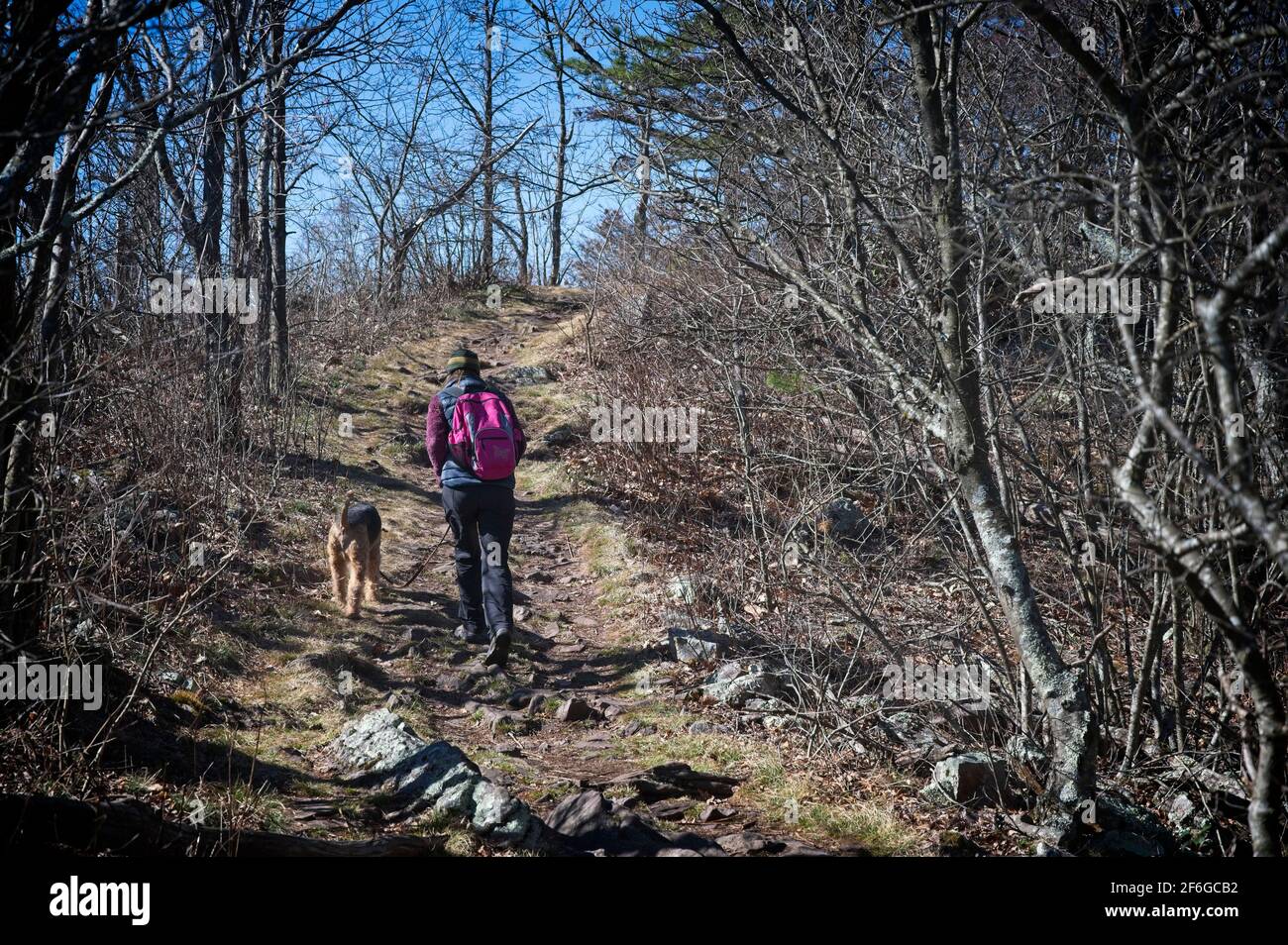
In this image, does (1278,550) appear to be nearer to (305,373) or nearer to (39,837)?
(39,837)

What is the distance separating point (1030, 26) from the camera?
26.9 ft

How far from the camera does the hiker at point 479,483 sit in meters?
6.77

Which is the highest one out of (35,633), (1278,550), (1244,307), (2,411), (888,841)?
(1244,307)

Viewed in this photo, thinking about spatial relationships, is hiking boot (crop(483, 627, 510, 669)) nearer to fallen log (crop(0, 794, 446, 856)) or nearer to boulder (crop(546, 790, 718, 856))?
boulder (crop(546, 790, 718, 856))

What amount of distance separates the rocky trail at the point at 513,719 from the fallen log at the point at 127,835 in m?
0.31

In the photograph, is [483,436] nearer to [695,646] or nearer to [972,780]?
[695,646]

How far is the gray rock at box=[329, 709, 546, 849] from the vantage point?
4.13 meters

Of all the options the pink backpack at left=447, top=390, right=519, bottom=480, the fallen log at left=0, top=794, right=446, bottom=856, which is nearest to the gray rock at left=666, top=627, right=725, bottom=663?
the pink backpack at left=447, top=390, right=519, bottom=480

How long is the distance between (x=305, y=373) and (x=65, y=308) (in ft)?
32.6

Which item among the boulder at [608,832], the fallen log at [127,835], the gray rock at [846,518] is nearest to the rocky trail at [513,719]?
the boulder at [608,832]

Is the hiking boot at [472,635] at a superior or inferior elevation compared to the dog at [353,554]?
inferior

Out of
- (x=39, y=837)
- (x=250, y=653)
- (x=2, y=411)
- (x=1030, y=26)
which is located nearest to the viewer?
(x=39, y=837)

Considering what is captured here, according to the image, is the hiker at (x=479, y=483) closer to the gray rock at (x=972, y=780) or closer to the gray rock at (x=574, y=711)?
the gray rock at (x=574, y=711)

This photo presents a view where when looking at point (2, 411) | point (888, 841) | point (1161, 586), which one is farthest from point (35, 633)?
point (1161, 586)
